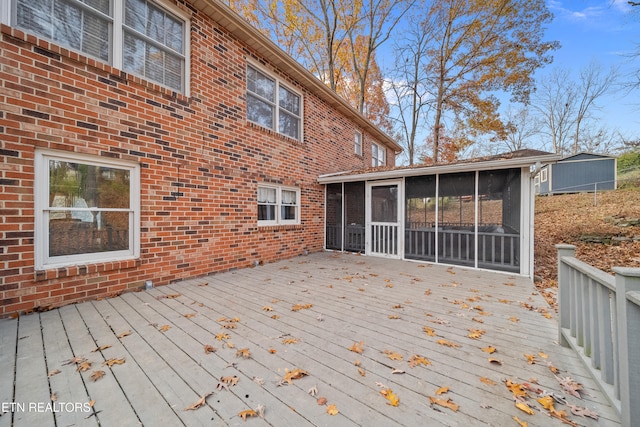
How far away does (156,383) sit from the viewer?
71.1 inches

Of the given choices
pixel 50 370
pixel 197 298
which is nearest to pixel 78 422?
pixel 50 370

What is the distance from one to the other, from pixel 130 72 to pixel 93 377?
164 inches

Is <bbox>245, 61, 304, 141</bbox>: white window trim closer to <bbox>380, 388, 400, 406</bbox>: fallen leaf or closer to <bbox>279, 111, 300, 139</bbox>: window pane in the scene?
<bbox>279, 111, 300, 139</bbox>: window pane

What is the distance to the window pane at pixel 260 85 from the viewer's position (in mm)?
5961

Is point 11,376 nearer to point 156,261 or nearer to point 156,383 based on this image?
point 156,383

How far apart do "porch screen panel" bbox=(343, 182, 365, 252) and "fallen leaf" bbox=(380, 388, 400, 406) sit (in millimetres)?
6103

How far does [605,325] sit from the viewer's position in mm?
1679

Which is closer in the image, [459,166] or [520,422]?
[520,422]

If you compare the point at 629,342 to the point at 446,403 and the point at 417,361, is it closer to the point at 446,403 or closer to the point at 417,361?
the point at 446,403

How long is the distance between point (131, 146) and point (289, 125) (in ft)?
13.5

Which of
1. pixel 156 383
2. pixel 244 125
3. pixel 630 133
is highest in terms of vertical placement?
pixel 630 133

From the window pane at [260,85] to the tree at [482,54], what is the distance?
11765 mm

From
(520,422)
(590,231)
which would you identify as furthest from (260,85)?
(590,231)

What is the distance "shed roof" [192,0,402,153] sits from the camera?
475 cm
